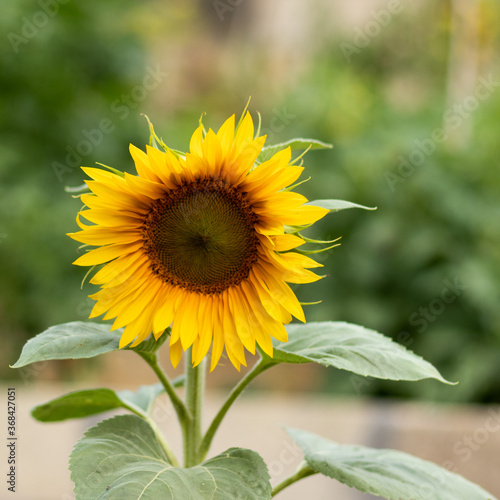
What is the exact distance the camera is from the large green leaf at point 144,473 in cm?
47

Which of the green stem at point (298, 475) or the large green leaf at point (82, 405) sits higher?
the large green leaf at point (82, 405)

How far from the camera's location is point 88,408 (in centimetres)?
69

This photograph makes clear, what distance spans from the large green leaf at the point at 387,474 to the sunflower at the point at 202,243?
0.13m

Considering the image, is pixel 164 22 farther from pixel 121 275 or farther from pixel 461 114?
pixel 121 275

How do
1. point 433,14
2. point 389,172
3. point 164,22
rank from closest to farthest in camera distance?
point 389,172 < point 164,22 < point 433,14

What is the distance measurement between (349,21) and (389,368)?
15.1ft

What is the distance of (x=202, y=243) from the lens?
1.97 ft

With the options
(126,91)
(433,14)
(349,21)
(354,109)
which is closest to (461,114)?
(354,109)

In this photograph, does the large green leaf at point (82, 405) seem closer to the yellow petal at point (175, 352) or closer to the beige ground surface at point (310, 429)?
the yellow petal at point (175, 352)

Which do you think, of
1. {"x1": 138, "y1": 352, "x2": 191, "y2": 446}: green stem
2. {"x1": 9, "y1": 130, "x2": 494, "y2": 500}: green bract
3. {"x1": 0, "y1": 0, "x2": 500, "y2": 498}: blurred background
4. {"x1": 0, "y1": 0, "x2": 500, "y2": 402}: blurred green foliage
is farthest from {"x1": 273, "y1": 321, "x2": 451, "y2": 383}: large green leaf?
{"x1": 0, "y1": 0, "x2": 500, "y2": 402}: blurred green foliage

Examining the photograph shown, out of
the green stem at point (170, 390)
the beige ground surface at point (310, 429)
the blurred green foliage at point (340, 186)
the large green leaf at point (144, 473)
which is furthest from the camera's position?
the blurred green foliage at point (340, 186)

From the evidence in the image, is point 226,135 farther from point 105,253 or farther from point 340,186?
point 340,186

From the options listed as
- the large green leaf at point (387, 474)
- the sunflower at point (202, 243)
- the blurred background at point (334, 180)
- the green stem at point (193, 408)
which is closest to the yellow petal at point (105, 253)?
the sunflower at point (202, 243)

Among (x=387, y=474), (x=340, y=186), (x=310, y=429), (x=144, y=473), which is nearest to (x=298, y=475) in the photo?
(x=387, y=474)
